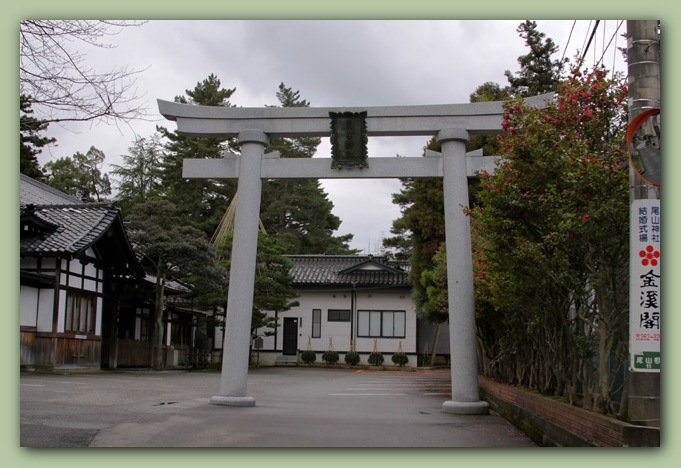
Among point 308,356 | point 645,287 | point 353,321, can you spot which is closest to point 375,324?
point 353,321

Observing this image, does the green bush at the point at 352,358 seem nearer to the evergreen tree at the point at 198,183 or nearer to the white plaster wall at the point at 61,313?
the evergreen tree at the point at 198,183

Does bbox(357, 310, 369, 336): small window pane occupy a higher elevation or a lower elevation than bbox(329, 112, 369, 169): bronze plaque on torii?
lower

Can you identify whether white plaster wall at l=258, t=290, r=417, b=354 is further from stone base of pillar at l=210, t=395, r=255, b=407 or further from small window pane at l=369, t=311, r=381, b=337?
stone base of pillar at l=210, t=395, r=255, b=407

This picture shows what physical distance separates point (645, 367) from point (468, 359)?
17.0ft

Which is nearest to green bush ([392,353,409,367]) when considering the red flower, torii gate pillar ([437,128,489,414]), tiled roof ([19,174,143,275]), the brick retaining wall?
tiled roof ([19,174,143,275])

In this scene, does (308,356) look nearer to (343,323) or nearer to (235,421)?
(343,323)

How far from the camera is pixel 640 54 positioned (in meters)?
6.14

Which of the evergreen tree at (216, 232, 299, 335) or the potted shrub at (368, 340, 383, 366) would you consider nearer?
the evergreen tree at (216, 232, 299, 335)

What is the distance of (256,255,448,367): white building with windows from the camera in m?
33.0

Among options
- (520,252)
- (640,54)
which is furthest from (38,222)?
(640,54)

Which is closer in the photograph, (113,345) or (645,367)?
(645,367)

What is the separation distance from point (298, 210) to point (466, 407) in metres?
Result: 30.1

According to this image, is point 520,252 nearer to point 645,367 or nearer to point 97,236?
point 645,367

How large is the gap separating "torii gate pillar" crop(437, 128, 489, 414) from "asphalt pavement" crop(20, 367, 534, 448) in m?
0.40
